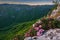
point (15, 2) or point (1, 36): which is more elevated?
point (15, 2)

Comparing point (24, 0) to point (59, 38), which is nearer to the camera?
point (59, 38)

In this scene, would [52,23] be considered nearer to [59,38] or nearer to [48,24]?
[48,24]

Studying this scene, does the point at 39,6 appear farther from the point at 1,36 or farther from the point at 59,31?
the point at 59,31

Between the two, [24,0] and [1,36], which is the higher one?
[24,0]

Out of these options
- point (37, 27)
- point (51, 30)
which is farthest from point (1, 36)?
point (51, 30)

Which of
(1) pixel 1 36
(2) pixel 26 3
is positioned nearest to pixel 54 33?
(1) pixel 1 36

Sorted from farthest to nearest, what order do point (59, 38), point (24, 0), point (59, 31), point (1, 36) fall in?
point (24, 0), point (1, 36), point (59, 31), point (59, 38)

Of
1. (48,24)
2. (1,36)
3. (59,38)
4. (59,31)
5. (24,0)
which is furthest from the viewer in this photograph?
(24,0)

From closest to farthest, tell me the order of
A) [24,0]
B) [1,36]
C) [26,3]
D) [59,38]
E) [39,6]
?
[59,38] → [1,36] → [39,6] → [26,3] → [24,0]

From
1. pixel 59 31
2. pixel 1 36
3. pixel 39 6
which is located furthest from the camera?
pixel 39 6
